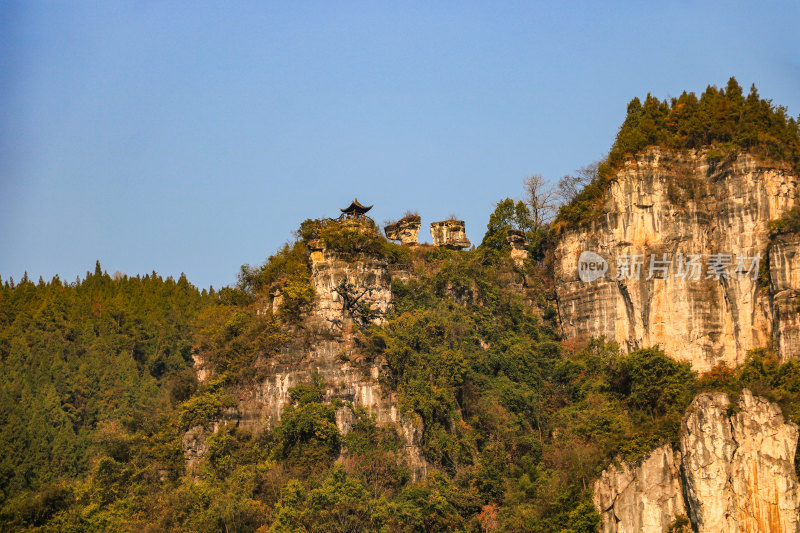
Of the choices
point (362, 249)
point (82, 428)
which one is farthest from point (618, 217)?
point (82, 428)

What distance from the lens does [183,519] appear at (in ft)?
111

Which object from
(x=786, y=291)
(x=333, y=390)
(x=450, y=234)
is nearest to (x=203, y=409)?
(x=333, y=390)

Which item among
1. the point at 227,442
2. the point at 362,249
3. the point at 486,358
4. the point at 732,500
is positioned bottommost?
the point at 732,500

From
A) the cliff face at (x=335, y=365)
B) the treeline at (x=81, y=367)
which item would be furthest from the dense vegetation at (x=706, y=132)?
the treeline at (x=81, y=367)

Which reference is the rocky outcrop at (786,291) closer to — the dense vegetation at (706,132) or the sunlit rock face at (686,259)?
the sunlit rock face at (686,259)

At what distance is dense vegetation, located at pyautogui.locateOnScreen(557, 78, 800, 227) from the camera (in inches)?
1593

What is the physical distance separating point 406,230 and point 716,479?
18.0m

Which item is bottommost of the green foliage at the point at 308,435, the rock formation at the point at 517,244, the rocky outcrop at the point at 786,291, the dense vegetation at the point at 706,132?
the green foliage at the point at 308,435

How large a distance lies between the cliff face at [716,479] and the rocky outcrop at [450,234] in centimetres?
1458

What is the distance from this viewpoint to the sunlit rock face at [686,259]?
38.6 m

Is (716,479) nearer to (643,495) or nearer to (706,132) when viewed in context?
(643,495)

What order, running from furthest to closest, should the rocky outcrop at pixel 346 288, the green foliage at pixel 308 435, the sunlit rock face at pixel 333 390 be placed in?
the rocky outcrop at pixel 346 288 → the sunlit rock face at pixel 333 390 → the green foliage at pixel 308 435

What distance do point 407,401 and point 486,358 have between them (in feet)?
15.5

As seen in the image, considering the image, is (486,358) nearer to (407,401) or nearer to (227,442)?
(407,401)
